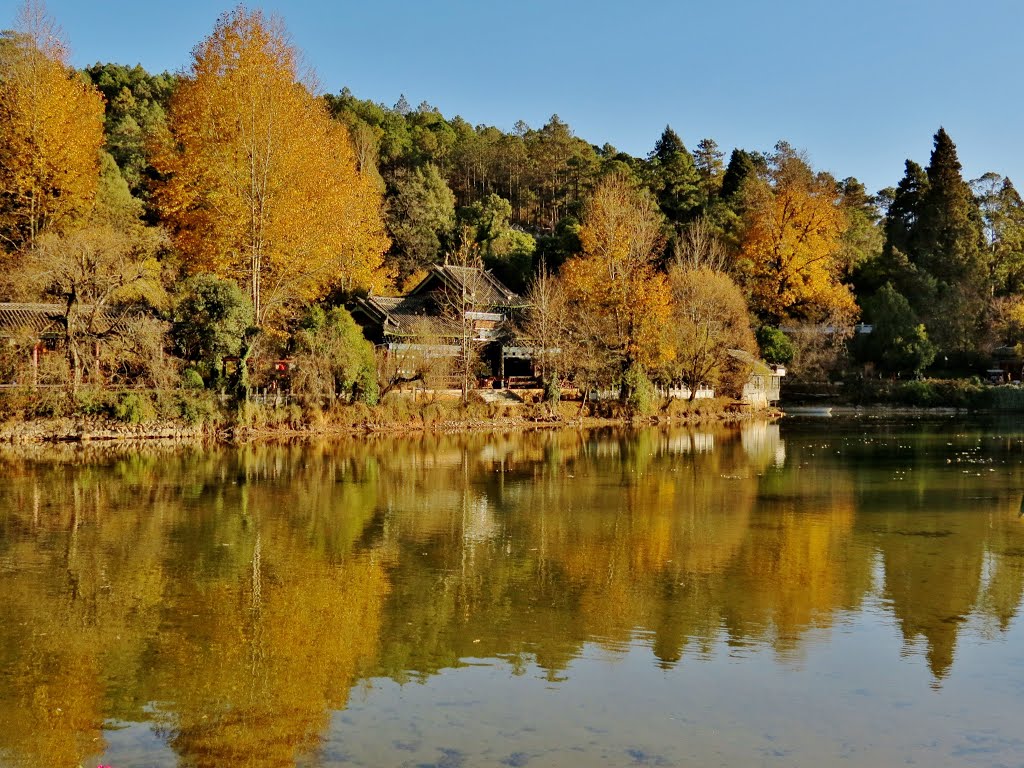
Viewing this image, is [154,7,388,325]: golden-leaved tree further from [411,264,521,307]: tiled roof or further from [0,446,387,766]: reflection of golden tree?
[0,446,387,766]: reflection of golden tree

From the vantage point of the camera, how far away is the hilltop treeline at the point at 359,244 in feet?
94.9

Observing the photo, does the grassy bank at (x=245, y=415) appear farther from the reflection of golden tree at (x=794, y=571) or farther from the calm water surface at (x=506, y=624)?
the reflection of golden tree at (x=794, y=571)

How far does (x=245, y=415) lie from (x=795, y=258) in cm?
3214

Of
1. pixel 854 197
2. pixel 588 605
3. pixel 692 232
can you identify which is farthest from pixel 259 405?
pixel 854 197

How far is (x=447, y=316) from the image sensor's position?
38.5 meters

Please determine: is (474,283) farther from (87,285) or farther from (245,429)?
(87,285)

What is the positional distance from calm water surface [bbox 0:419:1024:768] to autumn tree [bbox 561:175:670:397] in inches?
696

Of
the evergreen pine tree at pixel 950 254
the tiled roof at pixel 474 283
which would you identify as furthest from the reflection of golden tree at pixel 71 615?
the evergreen pine tree at pixel 950 254

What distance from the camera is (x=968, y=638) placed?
9062 millimetres

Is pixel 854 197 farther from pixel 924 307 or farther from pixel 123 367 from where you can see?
pixel 123 367

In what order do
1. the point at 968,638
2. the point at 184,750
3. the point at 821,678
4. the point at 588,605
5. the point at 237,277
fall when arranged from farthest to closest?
the point at 237,277, the point at 588,605, the point at 968,638, the point at 821,678, the point at 184,750

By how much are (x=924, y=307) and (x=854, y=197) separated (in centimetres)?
2170

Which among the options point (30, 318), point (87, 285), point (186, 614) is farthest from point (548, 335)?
point (186, 614)

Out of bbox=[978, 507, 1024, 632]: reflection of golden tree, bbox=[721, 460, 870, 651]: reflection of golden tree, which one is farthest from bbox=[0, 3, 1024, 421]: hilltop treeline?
bbox=[978, 507, 1024, 632]: reflection of golden tree
